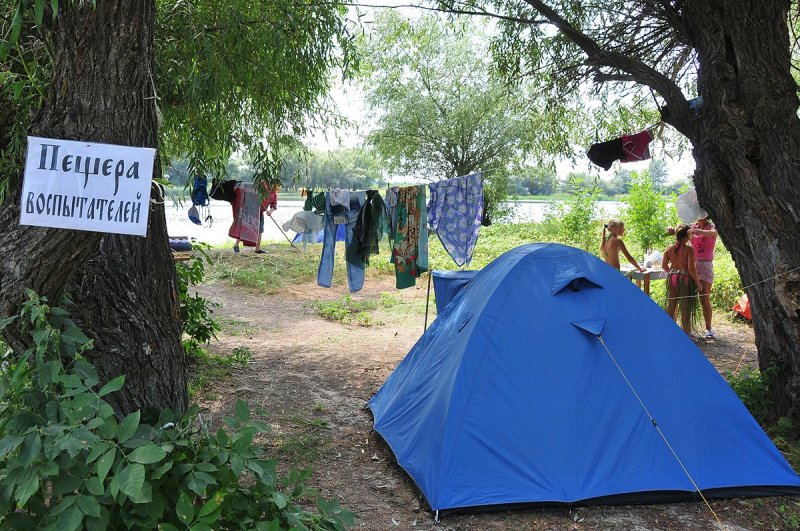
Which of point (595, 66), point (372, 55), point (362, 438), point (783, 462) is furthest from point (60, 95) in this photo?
point (372, 55)

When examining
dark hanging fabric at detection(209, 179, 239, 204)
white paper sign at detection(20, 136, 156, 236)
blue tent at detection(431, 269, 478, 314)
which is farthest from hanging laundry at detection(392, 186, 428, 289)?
white paper sign at detection(20, 136, 156, 236)

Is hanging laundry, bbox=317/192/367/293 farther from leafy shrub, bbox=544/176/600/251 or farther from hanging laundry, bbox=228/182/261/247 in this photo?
leafy shrub, bbox=544/176/600/251

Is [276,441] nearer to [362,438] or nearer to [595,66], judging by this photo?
[362,438]

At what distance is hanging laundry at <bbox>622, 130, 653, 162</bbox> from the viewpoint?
6523mm

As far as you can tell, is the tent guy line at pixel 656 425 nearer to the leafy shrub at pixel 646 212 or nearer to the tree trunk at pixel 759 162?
the tree trunk at pixel 759 162

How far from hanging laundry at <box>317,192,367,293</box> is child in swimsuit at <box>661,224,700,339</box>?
3.84 metres

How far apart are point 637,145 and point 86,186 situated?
5542 mm

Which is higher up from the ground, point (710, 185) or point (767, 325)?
point (710, 185)

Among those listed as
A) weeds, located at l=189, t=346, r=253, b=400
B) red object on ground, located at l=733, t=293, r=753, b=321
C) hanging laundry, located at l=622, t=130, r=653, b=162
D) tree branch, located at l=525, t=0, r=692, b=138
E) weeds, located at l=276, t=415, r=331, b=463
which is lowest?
weeds, located at l=276, t=415, r=331, b=463

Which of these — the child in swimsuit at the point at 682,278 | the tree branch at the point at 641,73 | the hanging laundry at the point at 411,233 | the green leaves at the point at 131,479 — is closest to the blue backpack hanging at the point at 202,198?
the hanging laundry at the point at 411,233

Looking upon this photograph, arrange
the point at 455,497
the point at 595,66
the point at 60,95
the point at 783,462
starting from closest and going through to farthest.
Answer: the point at 60,95 < the point at 455,497 < the point at 783,462 < the point at 595,66

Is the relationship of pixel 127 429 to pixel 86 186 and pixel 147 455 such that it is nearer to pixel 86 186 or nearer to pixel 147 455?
pixel 147 455

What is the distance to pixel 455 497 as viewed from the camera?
3631 millimetres

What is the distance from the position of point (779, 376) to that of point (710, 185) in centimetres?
147
